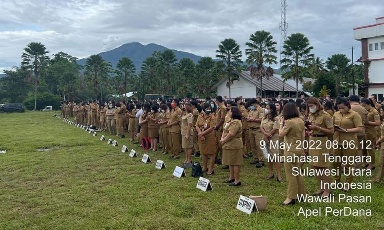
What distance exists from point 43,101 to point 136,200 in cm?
5288

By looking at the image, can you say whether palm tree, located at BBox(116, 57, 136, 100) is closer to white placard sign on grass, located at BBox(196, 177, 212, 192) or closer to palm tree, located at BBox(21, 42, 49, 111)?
palm tree, located at BBox(21, 42, 49, 111)

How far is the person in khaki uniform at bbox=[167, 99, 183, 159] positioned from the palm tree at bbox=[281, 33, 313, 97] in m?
29.0

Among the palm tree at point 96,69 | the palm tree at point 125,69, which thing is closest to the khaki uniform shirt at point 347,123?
the palm tree at point 96,69

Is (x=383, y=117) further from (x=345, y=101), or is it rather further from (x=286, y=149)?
(x=286, y=149)

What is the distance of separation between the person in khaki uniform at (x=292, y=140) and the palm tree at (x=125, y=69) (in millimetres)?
55595

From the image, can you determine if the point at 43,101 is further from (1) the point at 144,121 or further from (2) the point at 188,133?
(2) the point at 188,133

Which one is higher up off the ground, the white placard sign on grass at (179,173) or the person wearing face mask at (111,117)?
the person wearing face mask at (111,117)

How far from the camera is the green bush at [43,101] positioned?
5456cm

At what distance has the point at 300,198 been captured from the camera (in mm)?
6133

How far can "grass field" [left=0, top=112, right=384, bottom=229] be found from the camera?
5383 millimetres

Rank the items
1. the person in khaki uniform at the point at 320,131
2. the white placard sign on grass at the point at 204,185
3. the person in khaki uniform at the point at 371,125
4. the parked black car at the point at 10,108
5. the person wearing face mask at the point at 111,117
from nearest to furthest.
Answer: the person in khaki uniform at the point at 320,131
the white placard sign on grass at the point at 204,185
the person in khaki uniform at the point at 371,125
the person wearing face mask at the point at 111,117
the parked black car at the point at 10,108

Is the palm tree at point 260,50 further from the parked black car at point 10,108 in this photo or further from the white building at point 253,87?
the parked black car at point 10,108

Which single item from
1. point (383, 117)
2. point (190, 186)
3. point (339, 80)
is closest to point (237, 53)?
point (339, 80)

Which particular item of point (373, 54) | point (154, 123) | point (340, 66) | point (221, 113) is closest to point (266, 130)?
point (221, 113)
